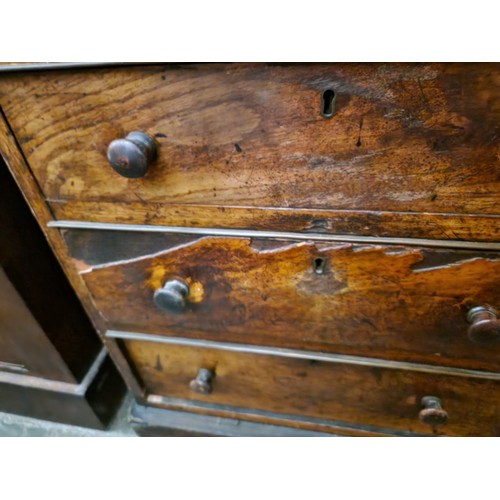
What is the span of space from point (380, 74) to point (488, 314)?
328 mm

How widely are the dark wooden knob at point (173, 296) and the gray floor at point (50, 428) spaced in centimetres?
53

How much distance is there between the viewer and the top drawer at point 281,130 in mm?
355

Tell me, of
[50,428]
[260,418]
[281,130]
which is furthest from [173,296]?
[50,428]

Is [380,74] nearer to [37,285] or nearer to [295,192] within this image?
[295,192]

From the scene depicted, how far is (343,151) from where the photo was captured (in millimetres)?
397

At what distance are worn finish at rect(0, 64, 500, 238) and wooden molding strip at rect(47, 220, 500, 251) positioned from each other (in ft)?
0.13

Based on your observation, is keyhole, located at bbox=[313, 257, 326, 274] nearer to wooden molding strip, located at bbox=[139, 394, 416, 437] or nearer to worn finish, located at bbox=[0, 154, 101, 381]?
wooden molding strip, located at bbox=[139, 394, 416, 437]

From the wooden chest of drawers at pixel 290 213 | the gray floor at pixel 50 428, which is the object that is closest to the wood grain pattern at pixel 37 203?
the wooden chest of drawers at pixel 290 213

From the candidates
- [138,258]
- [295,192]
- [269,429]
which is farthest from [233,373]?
[295,192]

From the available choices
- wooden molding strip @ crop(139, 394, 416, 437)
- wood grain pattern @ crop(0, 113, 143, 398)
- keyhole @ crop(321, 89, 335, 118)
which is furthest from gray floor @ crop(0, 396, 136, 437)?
keyhole @ crop(321, 89, 335, 118)

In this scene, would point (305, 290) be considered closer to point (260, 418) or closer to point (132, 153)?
point (132, 153)

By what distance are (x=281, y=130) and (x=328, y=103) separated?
5 cm

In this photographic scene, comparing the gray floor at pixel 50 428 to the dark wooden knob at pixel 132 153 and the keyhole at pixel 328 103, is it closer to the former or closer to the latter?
the dark wooden knob at pixel 132 153

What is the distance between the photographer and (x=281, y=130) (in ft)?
1.29
